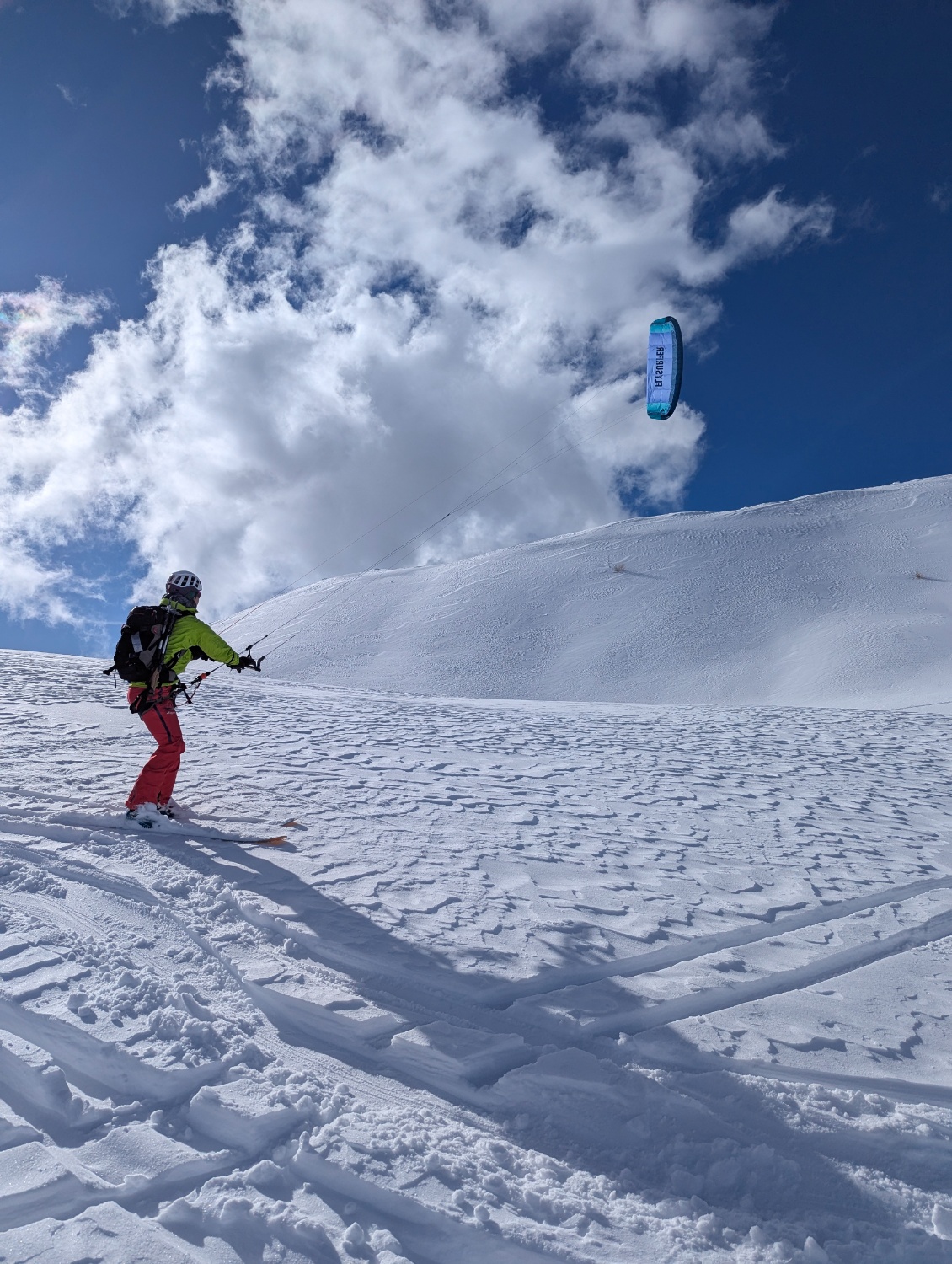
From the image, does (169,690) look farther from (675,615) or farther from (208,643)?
(675,615)

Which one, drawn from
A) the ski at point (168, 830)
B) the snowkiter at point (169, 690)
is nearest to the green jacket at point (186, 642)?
the snowkiter at point (169, 690)

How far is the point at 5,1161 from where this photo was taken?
95.2 inches

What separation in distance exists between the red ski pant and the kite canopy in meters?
14.5

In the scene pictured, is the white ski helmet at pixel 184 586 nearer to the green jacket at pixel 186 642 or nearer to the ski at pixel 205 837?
the green jacket at pixel 186 642

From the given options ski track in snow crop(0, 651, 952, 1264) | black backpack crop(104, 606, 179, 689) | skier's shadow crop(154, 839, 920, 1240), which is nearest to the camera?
ski track in snow crop(0, 651, 952, 1264)

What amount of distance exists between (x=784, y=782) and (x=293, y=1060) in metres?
7.62

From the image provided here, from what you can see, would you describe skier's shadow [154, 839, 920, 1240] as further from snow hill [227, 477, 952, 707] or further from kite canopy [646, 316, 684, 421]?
snow hill [227, 477, 952, 707]

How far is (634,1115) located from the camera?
2977mm

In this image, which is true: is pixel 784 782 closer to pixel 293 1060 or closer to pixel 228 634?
pixel 293 1060

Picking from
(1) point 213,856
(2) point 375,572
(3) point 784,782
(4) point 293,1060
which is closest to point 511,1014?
(4) point 293,1060

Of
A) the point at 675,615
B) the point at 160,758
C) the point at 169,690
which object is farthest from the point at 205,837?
the point at 675,615

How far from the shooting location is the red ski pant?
6199 mm

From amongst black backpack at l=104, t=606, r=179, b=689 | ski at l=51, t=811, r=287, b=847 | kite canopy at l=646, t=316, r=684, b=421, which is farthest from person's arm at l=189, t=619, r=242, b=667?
kite canopy at l=646, t=316, r=684, b=421

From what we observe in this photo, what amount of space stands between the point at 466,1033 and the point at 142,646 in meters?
4.40
